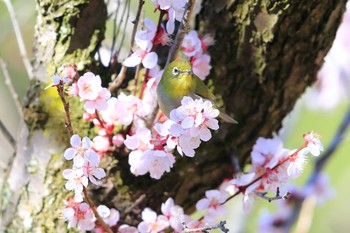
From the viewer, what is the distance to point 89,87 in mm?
1233

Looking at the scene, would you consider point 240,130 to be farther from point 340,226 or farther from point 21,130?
point 340,226

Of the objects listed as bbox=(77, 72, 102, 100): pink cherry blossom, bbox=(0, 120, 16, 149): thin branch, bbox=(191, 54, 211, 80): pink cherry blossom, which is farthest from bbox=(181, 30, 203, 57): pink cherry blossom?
bbox=(0, 120, 16, 149): thin branch

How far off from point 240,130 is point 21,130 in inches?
22.2

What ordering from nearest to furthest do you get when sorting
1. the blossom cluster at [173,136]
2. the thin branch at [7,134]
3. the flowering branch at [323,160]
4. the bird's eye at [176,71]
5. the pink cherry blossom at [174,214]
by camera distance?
the blossom cluster at [173,136]
the bird's eye at [176,71]
the pink cherry blossom at [174,214]
the thin branch at [7,134]
the flowering branch at [323,160]

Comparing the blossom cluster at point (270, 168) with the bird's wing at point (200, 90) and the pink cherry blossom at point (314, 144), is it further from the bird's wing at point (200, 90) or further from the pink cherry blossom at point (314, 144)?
the bird's wing at point (200, 90)

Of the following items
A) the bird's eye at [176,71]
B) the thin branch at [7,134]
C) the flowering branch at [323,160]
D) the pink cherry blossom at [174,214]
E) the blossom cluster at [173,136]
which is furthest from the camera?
the flowering branch at [323,160]

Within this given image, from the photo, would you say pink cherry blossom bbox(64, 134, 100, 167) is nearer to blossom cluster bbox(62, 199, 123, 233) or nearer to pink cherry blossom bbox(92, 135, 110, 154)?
blossom cluster bbox(62, 199, 123, 233)

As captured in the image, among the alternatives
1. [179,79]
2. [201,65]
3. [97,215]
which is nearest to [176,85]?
[179,79]

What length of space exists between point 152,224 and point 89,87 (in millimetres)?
357

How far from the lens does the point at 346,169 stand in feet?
18.3

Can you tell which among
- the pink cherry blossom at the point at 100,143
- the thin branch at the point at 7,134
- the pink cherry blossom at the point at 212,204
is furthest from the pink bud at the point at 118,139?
the thin branch at the point at 7,134

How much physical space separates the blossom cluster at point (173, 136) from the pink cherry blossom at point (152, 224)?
0.13 m

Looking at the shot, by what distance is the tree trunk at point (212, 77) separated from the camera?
1446 mm

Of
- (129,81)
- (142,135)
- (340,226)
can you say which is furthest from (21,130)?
(340,226)
